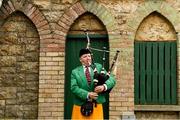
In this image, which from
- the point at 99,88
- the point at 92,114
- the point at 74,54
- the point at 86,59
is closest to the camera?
the point at 99,88

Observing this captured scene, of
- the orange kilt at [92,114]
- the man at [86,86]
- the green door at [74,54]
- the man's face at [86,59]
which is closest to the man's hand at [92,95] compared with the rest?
the man at [86,86]

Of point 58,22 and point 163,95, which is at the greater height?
point 58,22

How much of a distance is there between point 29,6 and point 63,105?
220cm

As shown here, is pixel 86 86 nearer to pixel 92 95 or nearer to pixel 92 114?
pixel 92 95

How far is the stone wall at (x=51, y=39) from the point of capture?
10516mm

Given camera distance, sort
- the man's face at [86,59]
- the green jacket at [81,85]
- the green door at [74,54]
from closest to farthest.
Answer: the green jacket at [81,85], the man's face at [86,59], the green door at [74,54]

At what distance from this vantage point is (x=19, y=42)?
10789 mm

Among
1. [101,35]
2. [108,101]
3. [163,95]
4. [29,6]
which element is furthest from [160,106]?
[29,6]

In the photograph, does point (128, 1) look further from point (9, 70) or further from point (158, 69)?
point (9, 70)

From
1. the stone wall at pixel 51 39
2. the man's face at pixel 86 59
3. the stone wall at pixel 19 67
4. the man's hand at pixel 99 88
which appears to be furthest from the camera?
the stone wall at pixel 19 67

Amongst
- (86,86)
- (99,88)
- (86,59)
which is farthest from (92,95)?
(86,59)

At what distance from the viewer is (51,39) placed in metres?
10.6

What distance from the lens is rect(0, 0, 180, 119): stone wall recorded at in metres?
10.5

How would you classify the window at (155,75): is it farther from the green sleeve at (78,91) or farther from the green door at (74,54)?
the green sleeve at (78,91)
